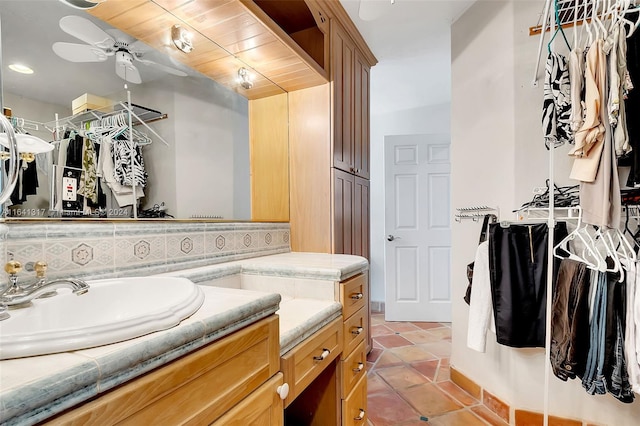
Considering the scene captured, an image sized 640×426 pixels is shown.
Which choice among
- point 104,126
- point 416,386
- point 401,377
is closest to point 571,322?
point 416,386

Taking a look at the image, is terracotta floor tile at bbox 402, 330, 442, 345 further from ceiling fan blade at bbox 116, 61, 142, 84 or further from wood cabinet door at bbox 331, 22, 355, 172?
ceiling fan blade at bbox 116, 61, 142, 84

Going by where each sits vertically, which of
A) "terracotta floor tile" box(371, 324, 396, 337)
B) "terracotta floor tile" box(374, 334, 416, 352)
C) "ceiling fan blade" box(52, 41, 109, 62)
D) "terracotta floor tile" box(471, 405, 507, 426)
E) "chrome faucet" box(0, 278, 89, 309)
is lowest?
"terracotta floor tile" box(371, 324, 396, 337)

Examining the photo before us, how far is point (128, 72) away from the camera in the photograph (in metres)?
1.28

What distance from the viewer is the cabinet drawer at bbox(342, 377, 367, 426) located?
134 cm

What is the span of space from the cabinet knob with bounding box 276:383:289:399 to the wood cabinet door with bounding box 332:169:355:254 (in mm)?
1191

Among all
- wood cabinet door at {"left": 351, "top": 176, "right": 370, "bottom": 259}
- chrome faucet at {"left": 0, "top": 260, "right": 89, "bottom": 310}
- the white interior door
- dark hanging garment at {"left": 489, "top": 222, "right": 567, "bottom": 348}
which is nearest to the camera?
chrome faucet at {"left": 0, "top": 260, "right": 89, "bottom": 310}

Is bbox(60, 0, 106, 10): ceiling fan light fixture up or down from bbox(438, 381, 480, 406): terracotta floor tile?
up

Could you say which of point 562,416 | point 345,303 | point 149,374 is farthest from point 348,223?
point 149,374

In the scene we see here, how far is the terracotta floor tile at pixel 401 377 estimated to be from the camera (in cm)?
218

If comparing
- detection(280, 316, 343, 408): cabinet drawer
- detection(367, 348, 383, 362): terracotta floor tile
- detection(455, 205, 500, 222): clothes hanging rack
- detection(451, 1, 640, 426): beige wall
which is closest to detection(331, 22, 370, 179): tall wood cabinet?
detection(451, 1, 640, 426): beige wall

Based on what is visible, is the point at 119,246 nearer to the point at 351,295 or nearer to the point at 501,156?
the point at 351,295

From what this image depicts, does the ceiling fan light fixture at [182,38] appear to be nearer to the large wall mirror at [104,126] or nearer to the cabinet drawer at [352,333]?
the large wall mirror at [104,126]

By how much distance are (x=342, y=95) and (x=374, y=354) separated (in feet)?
6.99

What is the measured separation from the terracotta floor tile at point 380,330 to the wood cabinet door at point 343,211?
4.30 ft
